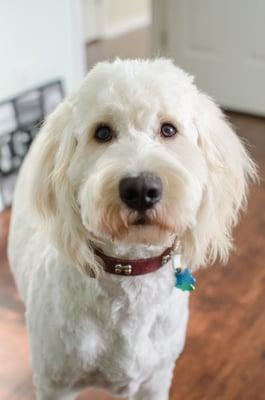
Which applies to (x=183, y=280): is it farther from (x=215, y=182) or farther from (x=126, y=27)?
(x=126, y=27)

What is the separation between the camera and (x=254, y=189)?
2635 mm

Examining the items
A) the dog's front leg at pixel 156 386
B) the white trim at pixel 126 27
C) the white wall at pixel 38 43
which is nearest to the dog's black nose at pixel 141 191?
the dog's front leg at pixel 156 386

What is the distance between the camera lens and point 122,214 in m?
0.85

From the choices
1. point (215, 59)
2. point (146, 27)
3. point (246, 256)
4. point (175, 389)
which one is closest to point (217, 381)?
point (175, 389)

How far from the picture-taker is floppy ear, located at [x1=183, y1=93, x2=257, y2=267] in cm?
100

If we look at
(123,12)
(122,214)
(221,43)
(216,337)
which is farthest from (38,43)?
(123,12)

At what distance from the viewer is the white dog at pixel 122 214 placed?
87 cm

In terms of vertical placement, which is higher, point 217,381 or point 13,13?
point 13,13

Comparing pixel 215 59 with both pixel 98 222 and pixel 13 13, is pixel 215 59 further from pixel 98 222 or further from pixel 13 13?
pixel 98 222

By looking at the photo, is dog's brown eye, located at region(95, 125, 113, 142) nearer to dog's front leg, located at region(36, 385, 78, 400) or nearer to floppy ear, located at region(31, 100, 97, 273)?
floppy ear, located at region(31, 100, 97, 273)

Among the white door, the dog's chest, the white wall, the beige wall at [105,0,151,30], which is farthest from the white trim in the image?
the dog's chest

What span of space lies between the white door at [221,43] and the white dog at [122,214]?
232cm

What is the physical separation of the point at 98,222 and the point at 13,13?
6.05 ft

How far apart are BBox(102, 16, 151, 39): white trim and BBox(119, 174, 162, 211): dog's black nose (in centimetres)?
437
